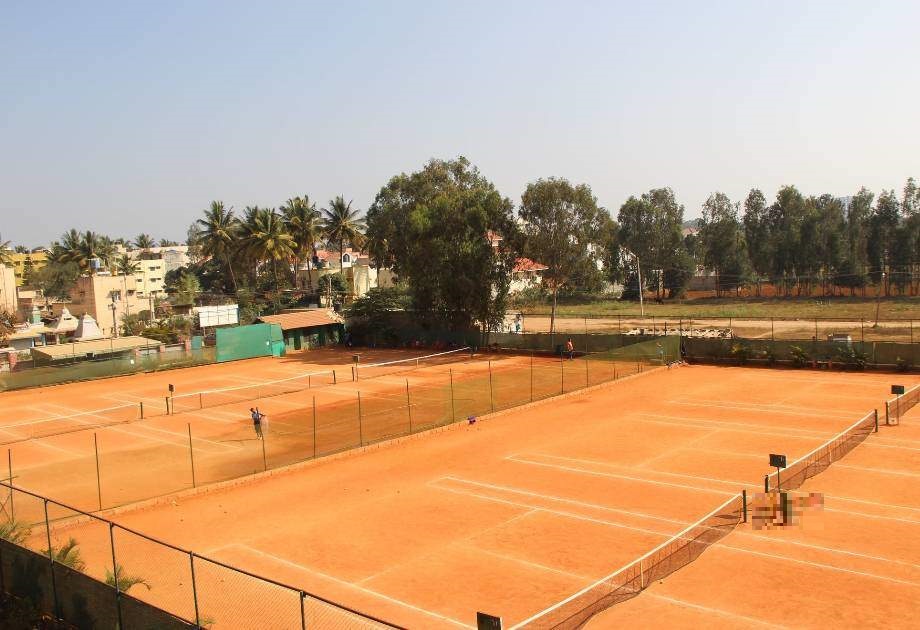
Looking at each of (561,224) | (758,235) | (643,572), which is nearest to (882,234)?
(758,235)

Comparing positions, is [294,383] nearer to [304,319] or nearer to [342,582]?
[304,319]

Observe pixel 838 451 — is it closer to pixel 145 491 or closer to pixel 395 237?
pixel 145 491

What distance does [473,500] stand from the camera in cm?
2108

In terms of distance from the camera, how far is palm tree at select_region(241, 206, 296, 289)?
76875 mm

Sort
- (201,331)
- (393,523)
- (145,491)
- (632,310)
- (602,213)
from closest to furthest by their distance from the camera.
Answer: (393,523), (145,491), (602,213), (201,331), (632,310)

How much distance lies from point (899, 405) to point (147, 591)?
27237 millimetres

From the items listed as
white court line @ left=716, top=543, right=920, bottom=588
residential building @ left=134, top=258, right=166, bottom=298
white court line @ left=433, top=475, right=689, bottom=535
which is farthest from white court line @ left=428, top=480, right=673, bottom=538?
residential building @ left=134, top=258, right=166, bottom=298

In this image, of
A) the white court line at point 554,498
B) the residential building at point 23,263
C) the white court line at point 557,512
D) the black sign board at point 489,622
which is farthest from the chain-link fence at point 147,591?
the residential building at point 23,263

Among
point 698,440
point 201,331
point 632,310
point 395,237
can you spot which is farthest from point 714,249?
point 698,440

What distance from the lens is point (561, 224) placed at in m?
57.2

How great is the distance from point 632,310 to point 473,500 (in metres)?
70.2

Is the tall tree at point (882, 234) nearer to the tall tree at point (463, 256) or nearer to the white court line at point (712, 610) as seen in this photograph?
the tall tree at point (463, 256)

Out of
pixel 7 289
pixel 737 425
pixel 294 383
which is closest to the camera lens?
pixel 737 425

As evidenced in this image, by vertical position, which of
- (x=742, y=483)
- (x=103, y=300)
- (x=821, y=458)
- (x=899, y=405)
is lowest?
(x=742, y=483)
